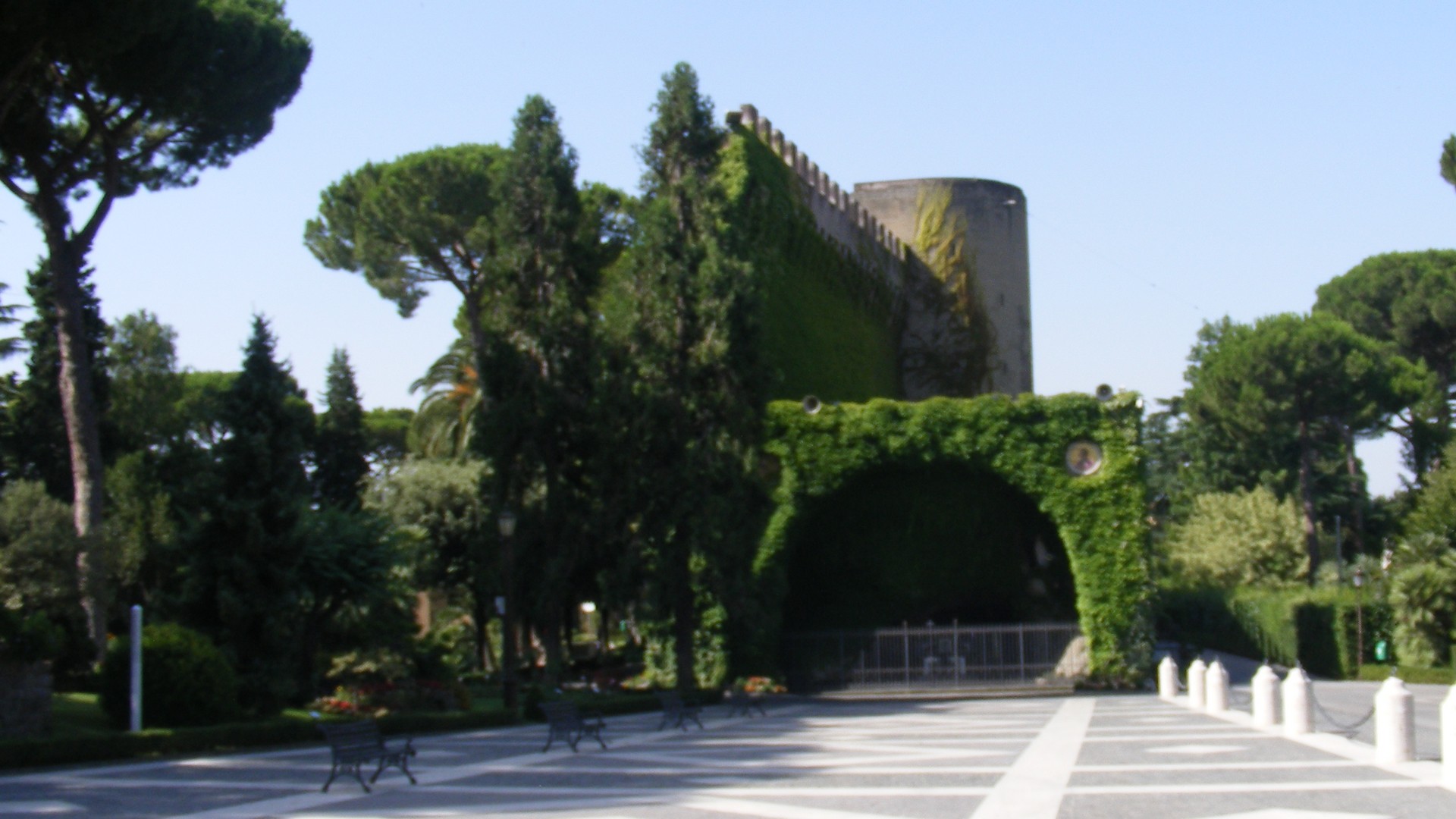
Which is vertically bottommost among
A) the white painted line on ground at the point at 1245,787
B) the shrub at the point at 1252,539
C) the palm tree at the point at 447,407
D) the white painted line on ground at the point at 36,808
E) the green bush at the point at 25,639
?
the white painted line on ground at the point at 36,808

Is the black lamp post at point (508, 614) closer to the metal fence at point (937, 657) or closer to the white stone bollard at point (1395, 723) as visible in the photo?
the metal fence at point (937, 657)

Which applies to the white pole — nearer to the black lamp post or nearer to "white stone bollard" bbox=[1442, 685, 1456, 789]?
the black lamp post

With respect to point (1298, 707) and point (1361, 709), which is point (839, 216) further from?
point (1298, 707)

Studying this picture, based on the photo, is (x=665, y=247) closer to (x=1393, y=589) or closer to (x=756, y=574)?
(x=756, y=574)

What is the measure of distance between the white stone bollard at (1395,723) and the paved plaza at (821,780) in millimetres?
204

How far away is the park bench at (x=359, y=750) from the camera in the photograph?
12.8 metres

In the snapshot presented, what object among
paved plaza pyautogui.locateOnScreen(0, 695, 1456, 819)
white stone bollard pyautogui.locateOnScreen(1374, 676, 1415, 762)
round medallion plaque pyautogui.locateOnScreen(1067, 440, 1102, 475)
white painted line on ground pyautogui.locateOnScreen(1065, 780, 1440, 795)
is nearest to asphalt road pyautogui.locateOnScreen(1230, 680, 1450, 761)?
white stone bollard pyautogui.locateOnScreen(1374, 676, 1415, 762)

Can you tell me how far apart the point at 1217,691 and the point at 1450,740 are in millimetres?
11296

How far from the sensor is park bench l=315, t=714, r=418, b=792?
1280 cm

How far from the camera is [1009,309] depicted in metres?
44.4

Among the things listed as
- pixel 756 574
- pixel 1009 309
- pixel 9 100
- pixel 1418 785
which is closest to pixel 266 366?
pixel 9 100

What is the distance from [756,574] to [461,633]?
442 inches

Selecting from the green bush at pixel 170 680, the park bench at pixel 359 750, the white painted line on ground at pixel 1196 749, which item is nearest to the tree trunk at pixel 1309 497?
the white painted line on ground at pixel 1196 749

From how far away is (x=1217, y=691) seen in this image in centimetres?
2220
